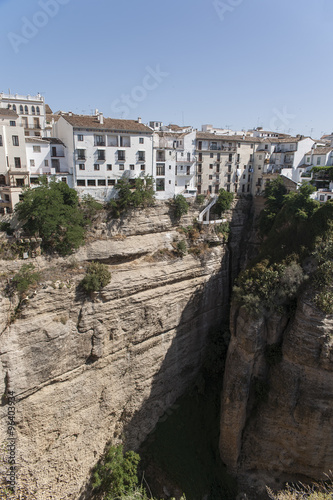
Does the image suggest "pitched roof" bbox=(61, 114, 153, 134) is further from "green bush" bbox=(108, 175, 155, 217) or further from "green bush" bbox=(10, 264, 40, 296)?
"green bush" bbox=(10, 264, 40, 296)

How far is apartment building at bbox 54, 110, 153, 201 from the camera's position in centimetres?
2305

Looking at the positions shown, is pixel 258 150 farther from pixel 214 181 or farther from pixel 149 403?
pixel 149 403

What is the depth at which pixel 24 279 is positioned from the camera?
53.8 ft

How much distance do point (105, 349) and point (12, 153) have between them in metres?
13.8

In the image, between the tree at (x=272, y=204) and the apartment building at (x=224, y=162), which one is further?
the apartment building at (x=224, y=162)

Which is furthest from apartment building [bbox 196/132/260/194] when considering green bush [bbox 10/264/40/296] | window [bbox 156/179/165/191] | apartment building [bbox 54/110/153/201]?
green bush [bbox 10/264/40/296]

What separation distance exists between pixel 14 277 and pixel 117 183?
34.0ft

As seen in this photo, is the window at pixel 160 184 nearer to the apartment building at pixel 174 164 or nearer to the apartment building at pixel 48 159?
the apartment building at pixel 174 164

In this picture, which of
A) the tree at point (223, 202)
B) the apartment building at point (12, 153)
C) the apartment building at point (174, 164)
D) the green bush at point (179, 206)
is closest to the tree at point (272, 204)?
the tree at point (223, 202)

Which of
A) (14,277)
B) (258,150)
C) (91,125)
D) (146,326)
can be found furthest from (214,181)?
(14,277)

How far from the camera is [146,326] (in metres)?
20.4

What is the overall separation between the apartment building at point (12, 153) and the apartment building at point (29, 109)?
7165 millimetres

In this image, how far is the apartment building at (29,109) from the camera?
2930 cm

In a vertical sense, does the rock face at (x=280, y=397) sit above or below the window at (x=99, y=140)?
below
